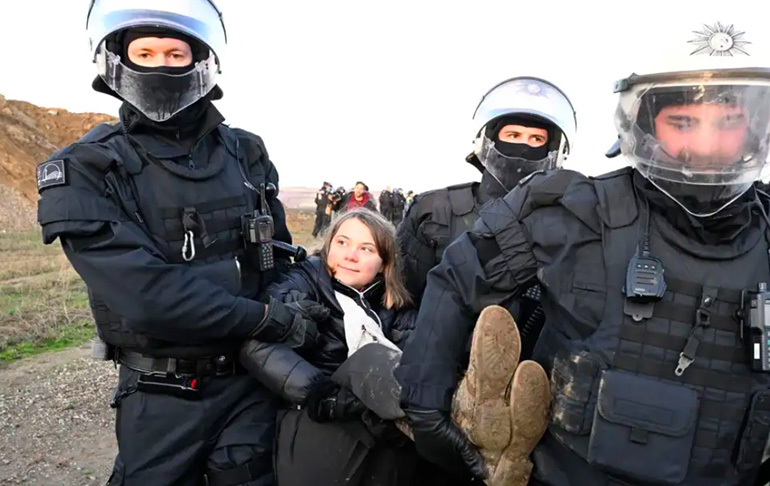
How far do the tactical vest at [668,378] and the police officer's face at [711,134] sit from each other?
0.79ft

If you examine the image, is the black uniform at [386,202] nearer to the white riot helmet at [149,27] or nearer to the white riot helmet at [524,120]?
the white riot helmet at [524,120]

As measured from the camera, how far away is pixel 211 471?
2.37 m

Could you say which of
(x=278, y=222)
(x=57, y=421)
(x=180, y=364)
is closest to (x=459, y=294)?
(x=180, y=364)

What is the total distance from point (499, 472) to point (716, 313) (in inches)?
30.7

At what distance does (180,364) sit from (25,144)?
114 ft

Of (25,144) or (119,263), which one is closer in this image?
(119,263)

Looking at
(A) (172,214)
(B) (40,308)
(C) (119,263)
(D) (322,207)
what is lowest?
(D) (322,207)

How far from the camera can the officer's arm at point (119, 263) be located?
206 centimetres

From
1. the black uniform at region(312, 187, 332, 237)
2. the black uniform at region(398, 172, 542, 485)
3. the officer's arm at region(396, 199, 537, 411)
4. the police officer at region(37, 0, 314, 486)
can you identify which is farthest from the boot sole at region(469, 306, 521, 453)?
the black uniform at region(312, 187, 332, 237)

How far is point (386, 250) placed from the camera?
2889 millimetres

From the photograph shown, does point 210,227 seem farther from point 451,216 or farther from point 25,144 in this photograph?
point 25,144

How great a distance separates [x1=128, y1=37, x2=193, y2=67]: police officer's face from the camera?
2336mm

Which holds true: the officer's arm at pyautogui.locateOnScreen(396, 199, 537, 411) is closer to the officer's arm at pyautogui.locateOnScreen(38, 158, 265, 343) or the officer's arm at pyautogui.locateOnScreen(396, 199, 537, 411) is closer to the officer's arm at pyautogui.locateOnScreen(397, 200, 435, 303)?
the officer's arm at pyautogui.locateOnScreen(38, 158, 265, 343)

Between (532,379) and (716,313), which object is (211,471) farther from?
(716,313)
